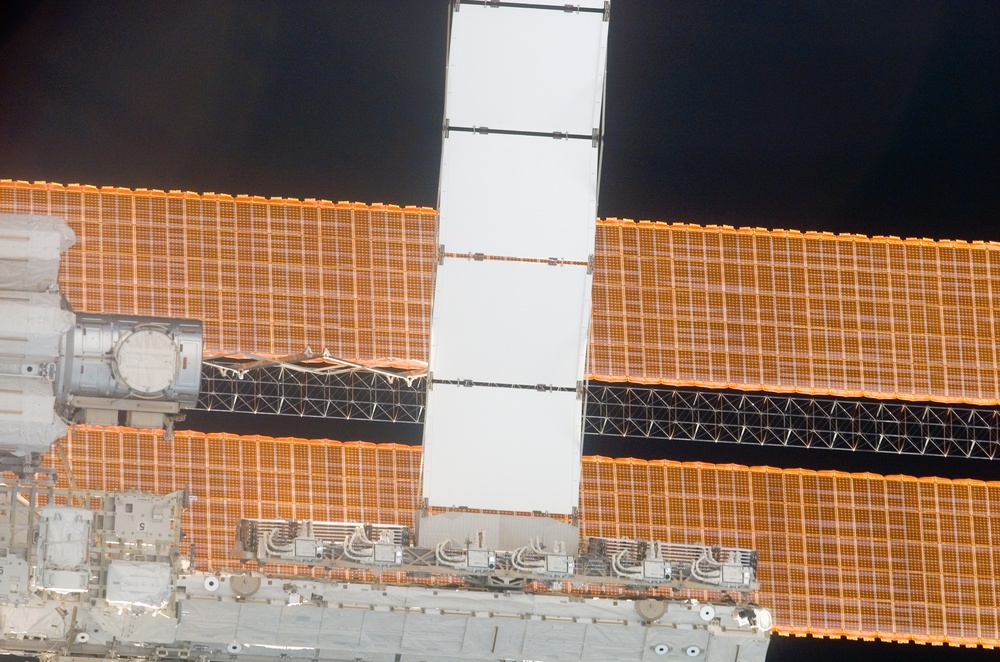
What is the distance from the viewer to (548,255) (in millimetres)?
16016

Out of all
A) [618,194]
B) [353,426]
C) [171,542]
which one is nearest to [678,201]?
[618,194]

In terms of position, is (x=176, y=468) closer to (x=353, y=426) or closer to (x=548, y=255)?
(x=353, y=426)

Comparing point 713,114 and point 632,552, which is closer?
point 632,552

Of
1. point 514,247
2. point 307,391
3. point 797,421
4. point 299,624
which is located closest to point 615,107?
point 514,247

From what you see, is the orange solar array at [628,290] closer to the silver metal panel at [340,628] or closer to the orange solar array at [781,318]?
the orange solar array at [781,318]

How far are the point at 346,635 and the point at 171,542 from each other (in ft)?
5.93

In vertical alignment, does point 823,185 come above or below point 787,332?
above

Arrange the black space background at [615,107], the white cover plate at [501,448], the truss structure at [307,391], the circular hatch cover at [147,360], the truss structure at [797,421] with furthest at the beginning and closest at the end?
the black space background at [615,107]
the truss structure at [797,421]
the truss structure at [307,391]
the white cover plate at [501,448]
the circular hatch cover at [147,360]

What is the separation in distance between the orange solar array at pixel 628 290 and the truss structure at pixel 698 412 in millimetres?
475

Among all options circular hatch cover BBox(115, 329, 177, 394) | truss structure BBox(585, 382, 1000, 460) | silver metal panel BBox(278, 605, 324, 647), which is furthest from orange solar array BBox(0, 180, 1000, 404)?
silver metal panel BBox(278, 605, 324, 647)

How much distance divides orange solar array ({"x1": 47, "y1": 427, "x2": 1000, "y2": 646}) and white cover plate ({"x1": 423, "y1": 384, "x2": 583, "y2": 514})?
205cm

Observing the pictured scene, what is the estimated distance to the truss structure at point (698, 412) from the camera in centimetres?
1833

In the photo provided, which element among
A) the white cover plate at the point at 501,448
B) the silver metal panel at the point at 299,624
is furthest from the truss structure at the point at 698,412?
the silver metal panel at the point at 299,624

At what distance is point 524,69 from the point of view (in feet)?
52.9
